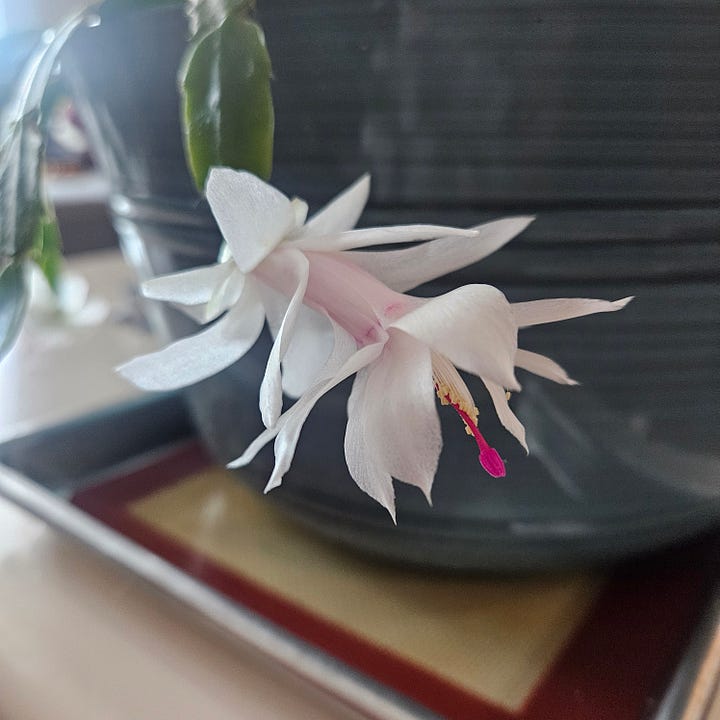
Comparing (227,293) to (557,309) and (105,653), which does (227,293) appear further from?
(105,653)

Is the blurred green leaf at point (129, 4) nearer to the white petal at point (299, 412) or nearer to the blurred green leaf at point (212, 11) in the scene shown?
the blurred green leaf at point (212, 11)

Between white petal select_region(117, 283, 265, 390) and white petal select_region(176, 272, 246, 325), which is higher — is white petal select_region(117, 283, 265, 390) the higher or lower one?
the lower one

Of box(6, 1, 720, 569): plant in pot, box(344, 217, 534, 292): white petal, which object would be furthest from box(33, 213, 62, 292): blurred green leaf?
box(344, 217, 534, 292): white petal

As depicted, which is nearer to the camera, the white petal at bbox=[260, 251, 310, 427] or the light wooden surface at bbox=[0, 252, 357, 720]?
the white petal at bbox=[260, 251, 310, 427]

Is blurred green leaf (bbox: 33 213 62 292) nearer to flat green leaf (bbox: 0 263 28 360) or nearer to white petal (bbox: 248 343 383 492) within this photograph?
flat green leaf (bbox: 0 263 28 360)

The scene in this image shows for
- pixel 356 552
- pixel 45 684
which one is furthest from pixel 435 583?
pixel 45 684

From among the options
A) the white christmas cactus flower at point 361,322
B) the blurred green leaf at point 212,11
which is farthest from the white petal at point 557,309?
the blurred green leaf at point 212,11
